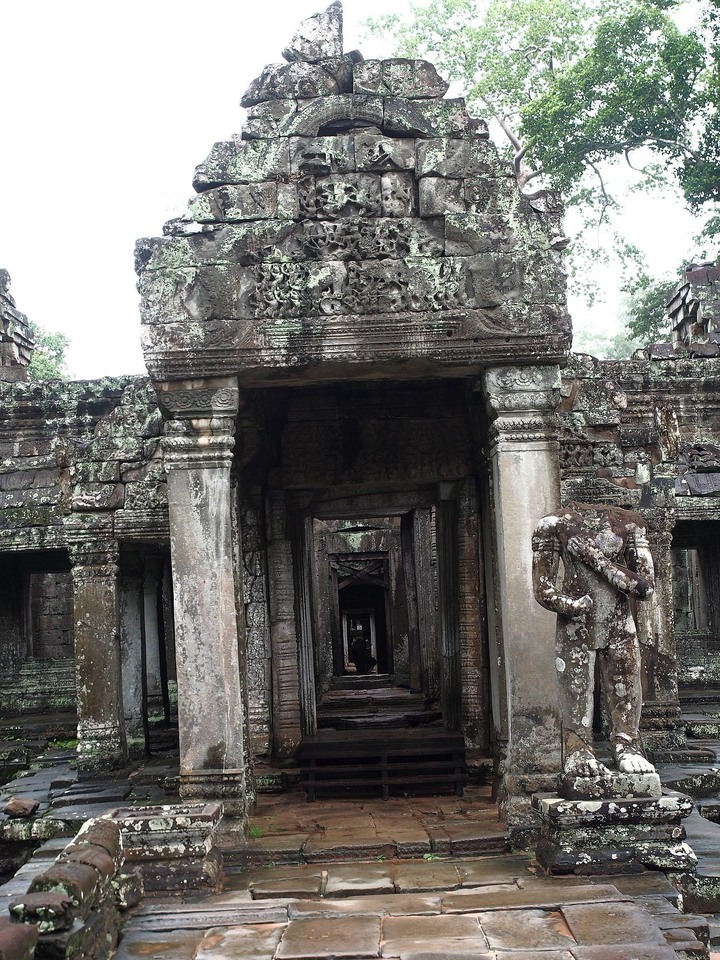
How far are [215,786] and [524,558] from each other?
2.58 m

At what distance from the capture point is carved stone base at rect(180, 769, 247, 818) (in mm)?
7129

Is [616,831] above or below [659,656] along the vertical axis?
below

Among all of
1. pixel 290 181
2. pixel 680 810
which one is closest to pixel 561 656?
pixel 680 810

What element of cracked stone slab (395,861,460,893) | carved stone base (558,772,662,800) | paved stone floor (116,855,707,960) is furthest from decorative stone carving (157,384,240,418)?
carved stone base (558,772,662,800)

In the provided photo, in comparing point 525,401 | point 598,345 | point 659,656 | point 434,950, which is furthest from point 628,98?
point 598,345

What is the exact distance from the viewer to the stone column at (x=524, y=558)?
7.10m

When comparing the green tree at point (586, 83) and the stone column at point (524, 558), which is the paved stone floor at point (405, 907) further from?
the green tree at point (586, 83)

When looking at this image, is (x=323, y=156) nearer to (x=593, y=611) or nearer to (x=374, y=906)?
(x=593, y=611)

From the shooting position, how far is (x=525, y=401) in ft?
24.1

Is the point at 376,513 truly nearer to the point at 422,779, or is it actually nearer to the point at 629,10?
the point at 422,779

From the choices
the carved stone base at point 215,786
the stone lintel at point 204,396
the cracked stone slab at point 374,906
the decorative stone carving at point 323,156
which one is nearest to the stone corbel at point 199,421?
the stone lintel at point 204,396

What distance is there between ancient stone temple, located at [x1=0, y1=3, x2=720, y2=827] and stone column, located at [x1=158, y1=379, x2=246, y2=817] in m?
0.02

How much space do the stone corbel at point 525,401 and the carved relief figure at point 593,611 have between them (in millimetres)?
967

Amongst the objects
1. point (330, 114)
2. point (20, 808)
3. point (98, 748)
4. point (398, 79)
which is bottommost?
point (20, 808)
